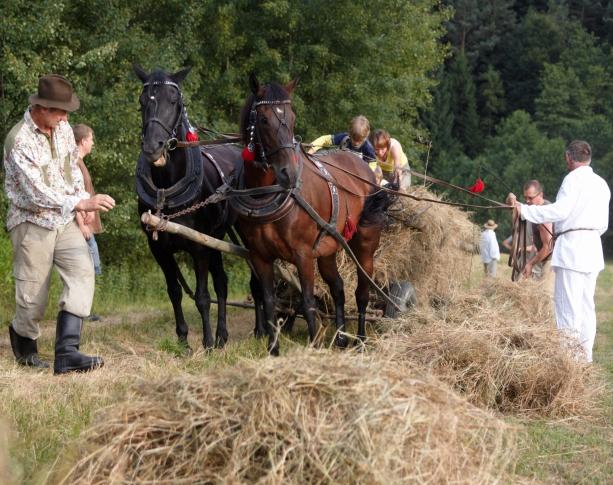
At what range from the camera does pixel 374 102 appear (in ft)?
68.1

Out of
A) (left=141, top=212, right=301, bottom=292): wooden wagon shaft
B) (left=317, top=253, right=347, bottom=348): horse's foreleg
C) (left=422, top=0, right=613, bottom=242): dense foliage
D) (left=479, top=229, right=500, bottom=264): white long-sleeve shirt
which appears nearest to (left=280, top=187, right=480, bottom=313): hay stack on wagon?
(left=317, top=253, right=347, bottom=348): horse's foreleg

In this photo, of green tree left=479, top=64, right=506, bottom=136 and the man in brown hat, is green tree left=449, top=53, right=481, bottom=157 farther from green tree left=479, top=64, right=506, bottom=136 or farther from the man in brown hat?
the man in brown hat

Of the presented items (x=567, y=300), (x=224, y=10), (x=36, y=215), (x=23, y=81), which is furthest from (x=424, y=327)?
(x=224, y=10)

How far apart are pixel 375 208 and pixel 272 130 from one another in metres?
1.99

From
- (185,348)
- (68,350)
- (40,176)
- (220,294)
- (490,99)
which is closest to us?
(40,176)

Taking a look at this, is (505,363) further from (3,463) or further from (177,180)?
(3,463)

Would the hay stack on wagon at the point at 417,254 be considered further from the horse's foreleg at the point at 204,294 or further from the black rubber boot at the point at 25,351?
the black rubber boot at the point at 25,351

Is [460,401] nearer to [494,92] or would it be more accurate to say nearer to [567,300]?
[567,300]

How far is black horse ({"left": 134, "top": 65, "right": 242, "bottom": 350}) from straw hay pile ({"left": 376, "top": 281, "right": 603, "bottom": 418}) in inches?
79.2

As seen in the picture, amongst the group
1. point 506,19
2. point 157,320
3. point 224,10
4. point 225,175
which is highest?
point 506,19

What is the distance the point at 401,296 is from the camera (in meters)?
7.99

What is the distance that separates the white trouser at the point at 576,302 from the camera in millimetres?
7137

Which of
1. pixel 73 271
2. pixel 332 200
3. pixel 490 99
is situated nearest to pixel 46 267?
pixel 73 271

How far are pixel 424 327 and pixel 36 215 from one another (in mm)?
2814
